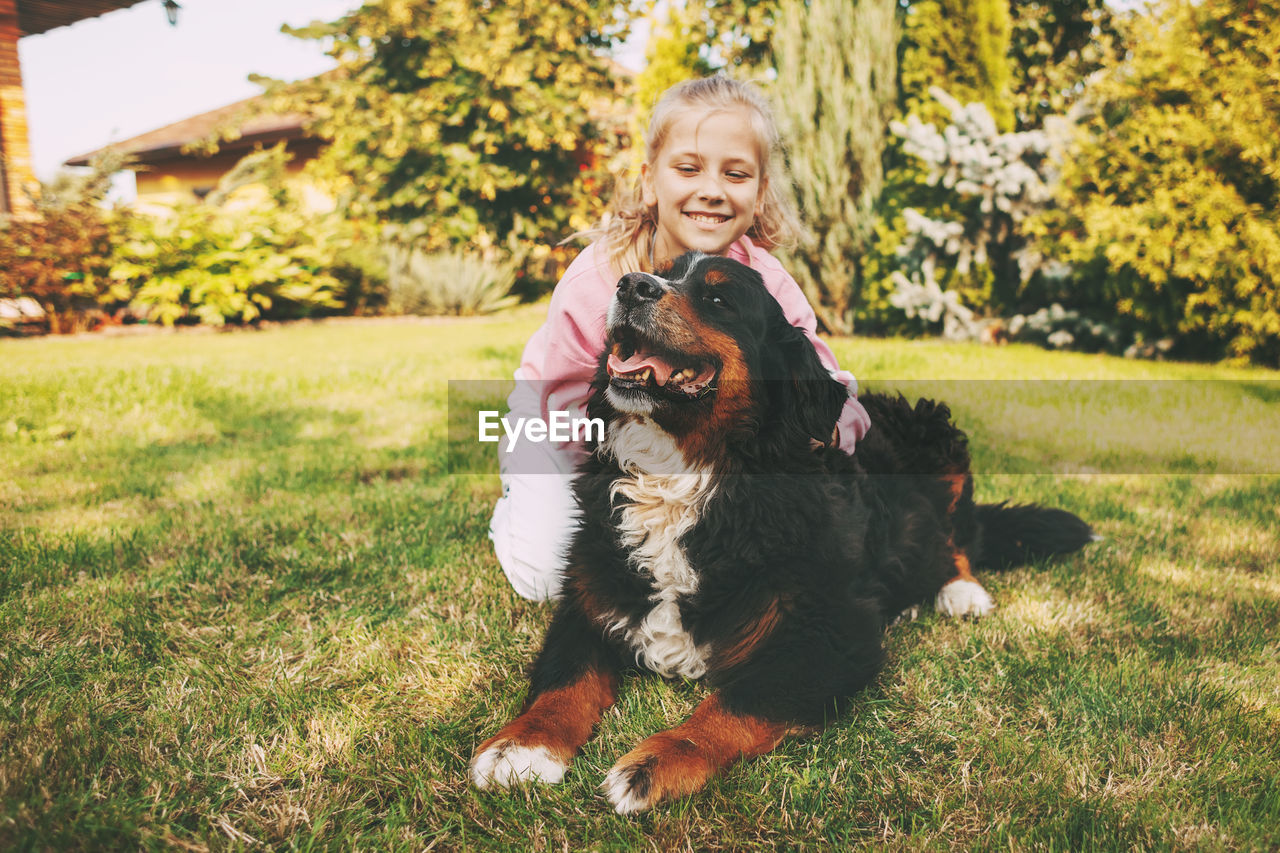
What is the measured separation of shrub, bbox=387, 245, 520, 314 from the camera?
12.4 meters

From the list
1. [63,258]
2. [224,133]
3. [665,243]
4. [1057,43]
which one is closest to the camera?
[665,243]

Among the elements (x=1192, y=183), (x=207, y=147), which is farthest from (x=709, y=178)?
(x=207, y=147)

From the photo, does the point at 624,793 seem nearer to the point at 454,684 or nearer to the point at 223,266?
the point at 454,684

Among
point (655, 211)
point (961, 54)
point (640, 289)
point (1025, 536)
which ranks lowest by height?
point (1025, 536)

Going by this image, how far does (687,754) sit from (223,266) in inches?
428

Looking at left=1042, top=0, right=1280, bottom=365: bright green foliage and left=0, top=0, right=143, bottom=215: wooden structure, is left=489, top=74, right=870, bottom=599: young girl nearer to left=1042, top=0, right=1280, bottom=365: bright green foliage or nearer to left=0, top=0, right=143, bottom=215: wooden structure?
left=1042, top=0, right=1280, bottom=365: bright green foliage

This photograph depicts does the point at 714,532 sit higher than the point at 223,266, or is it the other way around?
the point at 223,266

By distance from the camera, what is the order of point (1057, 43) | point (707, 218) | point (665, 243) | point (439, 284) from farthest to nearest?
point (1057, 43), point (439, 284), point (665, 243), point (707, 218)

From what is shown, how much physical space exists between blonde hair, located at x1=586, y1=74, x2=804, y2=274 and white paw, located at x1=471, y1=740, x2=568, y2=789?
1565 mm

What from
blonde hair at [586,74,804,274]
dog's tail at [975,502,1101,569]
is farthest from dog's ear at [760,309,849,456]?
dog's tail at [975,502,1101,569]

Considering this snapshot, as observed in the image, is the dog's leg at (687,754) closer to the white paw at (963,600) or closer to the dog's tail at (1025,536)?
the white paw at (963,600)

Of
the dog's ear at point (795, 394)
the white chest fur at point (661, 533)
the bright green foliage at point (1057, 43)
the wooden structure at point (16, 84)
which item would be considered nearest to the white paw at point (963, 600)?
the dog's ear at point (795, 394)

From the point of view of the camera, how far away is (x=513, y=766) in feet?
5.01

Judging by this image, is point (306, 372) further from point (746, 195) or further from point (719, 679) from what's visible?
point (719, 679)
